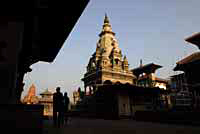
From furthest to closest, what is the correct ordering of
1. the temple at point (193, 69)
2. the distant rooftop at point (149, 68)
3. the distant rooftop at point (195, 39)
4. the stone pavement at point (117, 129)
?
the distant rooftop at point (149, 68), the distant rooftop at point (195, 39), the temple at point (193, 69), the stone pavement at point (117, 129)

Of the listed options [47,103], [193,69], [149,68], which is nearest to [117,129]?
[193,69]

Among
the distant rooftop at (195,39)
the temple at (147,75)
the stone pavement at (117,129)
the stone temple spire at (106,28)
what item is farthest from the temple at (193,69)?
the stone temple spire at (106,28)

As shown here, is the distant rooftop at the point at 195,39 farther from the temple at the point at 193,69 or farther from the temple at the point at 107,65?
the temple at the point at 107,65

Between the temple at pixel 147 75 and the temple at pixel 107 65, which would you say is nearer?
the temple at pixel 107 65

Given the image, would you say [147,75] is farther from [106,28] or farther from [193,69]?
[193,69]

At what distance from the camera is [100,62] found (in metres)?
39.2

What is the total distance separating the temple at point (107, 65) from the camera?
37.1 metres

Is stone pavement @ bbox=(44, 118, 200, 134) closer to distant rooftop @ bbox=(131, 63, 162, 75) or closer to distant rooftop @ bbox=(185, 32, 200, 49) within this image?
distant rooftop @ bbox=(185, 32, 200, 49)

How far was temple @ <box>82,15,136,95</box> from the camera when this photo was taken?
122ft

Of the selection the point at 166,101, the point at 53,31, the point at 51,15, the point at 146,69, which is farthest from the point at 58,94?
the point at 146,69

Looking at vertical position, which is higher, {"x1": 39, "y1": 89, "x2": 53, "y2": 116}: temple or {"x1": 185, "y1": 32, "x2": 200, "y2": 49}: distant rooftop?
{"x1": 185, "y1": 32, "x2": 200, "y2": 49}: distant rooftop

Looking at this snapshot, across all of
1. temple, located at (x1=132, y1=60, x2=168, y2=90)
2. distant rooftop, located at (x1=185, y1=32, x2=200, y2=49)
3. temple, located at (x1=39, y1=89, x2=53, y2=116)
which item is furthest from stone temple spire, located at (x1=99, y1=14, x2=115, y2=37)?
distant rooftop, located at (x1=185, y1=32, x2=200, y2=49)

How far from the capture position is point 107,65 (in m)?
39.5

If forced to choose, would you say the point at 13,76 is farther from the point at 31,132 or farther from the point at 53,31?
the point at 53,31
